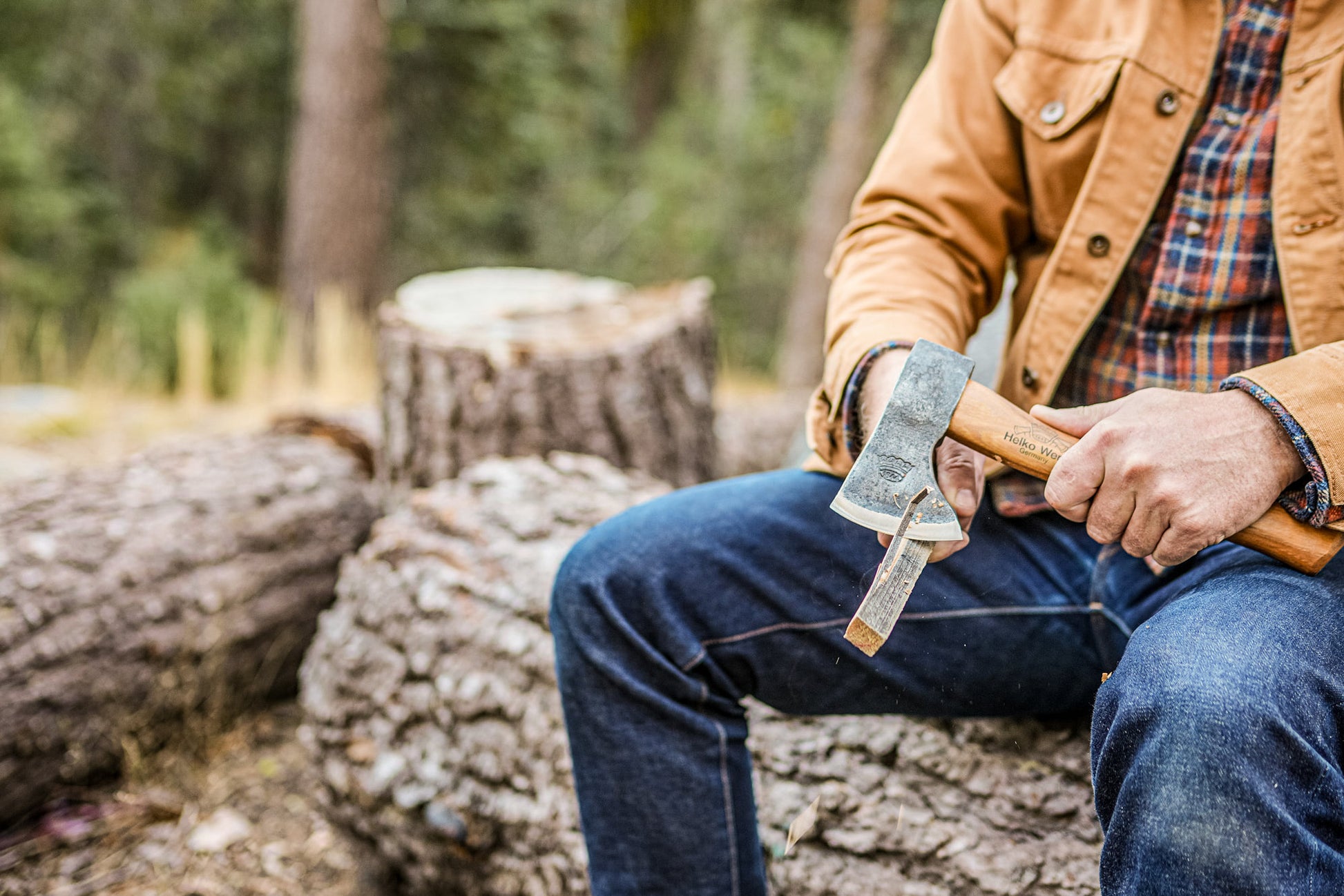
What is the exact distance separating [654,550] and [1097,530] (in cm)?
57

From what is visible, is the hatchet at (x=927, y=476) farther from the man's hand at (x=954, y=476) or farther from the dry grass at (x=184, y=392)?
the dry grass at (x=184, y=392)

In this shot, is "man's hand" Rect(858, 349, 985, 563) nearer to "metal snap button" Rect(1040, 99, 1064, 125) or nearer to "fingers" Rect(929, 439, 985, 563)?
"fingers" Rect(929, 439, 985, 563)

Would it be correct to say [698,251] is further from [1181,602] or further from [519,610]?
[1181,602]

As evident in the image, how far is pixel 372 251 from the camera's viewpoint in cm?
727

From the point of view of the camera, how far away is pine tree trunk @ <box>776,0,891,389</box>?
6.64 m

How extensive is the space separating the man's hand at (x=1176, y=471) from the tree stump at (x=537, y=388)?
6.57ft

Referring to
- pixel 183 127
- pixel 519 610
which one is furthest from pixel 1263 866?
pixel 183 127

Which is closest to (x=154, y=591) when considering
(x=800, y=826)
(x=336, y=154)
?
(x=800, y=826)

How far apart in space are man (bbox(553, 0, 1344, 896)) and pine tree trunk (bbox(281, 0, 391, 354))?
244 inches

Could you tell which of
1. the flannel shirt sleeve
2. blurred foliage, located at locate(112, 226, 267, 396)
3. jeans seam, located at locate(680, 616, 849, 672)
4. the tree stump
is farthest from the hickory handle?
blurred foliage, located at locate(112, 226, 267, 396)

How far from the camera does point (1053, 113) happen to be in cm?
138

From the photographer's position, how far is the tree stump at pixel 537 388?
9.34ft

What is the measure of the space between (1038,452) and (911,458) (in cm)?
14

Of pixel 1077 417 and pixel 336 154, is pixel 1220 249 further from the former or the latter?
pixel 336 154
